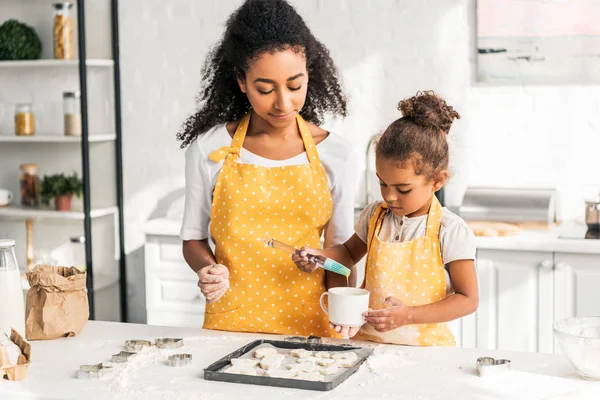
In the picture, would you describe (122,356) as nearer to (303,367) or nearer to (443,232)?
(303,367)

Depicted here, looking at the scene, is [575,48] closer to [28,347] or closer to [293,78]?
[293,78]

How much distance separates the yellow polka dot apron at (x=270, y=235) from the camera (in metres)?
2.01

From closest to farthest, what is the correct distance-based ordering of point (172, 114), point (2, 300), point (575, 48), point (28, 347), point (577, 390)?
1. point (577, 390)
2. point (28, 347)
3. point (2, 300)
4. point (575, 48)
5. point (172, 114)

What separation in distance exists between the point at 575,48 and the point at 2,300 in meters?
2.68

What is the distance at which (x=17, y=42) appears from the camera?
14.0 ft

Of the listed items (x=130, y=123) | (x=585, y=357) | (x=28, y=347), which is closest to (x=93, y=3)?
(x=130, y=123)

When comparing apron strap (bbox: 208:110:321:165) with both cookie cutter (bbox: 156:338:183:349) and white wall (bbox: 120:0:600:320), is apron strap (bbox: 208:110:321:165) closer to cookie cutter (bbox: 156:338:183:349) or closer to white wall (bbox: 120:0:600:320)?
cookie cutter (bbox: 156:338:183:349)

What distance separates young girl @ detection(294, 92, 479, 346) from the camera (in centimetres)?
183

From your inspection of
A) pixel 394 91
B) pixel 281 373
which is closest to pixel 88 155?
pixel 394 91

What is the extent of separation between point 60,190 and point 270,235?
8.40ft

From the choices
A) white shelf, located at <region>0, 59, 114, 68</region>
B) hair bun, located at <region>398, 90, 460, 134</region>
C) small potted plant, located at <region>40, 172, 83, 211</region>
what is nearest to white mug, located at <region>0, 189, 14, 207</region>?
small potted plant, located at <region>40, 172, 83, 211</region>

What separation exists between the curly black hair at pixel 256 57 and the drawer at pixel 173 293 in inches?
68.3

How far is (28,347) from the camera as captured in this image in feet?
5.41

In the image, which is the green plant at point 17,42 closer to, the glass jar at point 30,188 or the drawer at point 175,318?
the glass jar at point 30,188
